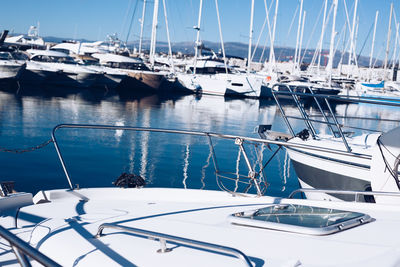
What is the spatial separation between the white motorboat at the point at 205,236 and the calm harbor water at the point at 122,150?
1.70 m

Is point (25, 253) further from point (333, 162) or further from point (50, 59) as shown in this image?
point (50, 59)

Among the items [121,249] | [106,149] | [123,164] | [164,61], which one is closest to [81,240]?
[121,249]

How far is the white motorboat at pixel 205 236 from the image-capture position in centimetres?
220

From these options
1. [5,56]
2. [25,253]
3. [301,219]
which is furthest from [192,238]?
[5,56]

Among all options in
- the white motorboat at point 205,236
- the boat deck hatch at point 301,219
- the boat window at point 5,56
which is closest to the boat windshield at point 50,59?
the boat window at point 5,56

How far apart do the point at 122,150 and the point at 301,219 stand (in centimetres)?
969

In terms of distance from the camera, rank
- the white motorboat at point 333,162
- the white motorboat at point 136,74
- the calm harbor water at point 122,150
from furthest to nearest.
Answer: the white motorboat at point 136,74 → the calm harbor water at point 122,150 → the white motorboat at point 333,162

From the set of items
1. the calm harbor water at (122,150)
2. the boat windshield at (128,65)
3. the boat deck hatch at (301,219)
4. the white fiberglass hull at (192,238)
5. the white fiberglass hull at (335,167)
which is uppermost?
the boat windshield at (128,65)

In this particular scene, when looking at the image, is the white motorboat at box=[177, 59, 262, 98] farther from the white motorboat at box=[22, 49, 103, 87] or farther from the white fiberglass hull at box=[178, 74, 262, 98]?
the white motorboat at box=[22, 49, 103, 87]

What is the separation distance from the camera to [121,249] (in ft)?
7.55

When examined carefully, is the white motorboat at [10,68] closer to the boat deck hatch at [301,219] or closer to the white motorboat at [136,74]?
the white motorboat at [136,74]

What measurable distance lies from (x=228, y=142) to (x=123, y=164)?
14.2 ft

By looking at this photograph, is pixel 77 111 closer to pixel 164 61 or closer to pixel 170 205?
pixel 170 205

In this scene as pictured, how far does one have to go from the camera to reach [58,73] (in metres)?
31.1
